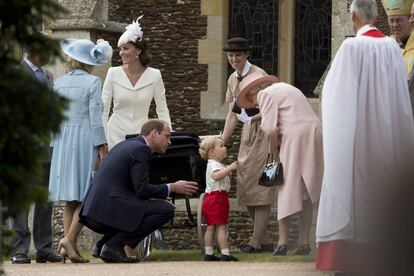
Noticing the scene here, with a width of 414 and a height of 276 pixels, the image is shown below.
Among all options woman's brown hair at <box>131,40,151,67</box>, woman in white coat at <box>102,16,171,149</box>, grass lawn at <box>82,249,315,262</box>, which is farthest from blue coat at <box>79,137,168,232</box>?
woman's brown hair at <box>131,40,151,67</box>

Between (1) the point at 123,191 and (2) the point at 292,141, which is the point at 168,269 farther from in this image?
(2) the point at 292,141

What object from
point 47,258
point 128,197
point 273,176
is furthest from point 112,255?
point 273,176

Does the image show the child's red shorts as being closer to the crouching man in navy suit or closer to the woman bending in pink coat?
the woman bending in pink coat

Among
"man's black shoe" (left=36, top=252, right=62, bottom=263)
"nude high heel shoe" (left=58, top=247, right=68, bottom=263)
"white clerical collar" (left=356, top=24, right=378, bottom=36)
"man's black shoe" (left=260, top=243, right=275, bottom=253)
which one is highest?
"white clerical collar" (left=356, top=24, right=378, bottom=36)

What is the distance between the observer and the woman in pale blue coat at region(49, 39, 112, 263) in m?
13.4

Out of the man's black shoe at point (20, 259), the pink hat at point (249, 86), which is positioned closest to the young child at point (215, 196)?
the pink hat at point (249, 86)

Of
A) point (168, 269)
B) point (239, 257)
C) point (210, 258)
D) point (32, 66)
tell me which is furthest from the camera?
point (239, 257)

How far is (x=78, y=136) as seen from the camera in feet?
44.5

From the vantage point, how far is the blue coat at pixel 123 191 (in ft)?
41.3

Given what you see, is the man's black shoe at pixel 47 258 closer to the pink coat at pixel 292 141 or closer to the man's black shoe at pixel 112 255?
the man's black shoe at pixel 112 255

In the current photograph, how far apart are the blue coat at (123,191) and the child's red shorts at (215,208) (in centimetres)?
102

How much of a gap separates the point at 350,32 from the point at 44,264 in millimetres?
7707

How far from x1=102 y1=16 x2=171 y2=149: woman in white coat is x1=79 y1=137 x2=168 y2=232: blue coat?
4.29 ft

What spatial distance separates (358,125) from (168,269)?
1950 millimetres
